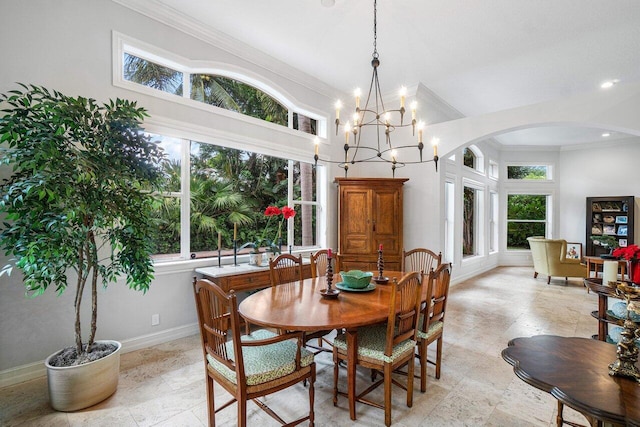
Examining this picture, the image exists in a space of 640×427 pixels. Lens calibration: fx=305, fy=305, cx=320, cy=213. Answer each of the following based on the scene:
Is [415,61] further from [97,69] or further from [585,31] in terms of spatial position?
[97,69]

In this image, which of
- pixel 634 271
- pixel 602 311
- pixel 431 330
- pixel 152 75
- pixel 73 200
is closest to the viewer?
pixel 73 200

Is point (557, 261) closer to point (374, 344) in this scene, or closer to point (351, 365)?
point (374, 344)

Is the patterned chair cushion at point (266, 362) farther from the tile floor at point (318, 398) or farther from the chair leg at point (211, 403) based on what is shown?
the tile floor at point (318, 398)

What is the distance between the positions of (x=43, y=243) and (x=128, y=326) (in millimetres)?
1496

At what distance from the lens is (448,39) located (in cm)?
361

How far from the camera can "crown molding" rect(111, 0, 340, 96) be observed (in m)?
3.08

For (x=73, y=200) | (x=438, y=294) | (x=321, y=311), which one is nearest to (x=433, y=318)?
(x=438, y=294)

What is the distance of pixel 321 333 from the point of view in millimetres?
2652

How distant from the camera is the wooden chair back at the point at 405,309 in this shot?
75.2 inches

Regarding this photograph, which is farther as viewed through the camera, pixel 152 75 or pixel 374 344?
pixel 152 75

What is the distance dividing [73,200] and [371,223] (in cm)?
374

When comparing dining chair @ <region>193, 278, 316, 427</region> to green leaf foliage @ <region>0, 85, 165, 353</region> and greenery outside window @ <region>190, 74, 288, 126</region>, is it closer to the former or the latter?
green leaf foliage @ <region>0, 85, 165, 353</region>

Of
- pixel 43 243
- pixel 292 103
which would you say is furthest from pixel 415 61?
pixel 43 243

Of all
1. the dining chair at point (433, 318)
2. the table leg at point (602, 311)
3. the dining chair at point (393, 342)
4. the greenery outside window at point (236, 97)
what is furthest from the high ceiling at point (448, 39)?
the table leg at point (602, 311)
